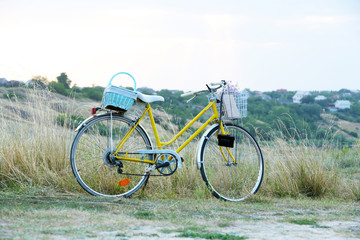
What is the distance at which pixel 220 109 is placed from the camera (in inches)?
210

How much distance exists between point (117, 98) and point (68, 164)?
4.39 ft

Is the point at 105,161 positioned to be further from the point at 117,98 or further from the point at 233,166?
the point at 233,166

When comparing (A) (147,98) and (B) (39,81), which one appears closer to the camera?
(A) (147,98)

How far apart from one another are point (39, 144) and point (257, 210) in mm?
2964

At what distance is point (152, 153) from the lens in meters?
5.11

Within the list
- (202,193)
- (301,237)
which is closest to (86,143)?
(202,193)

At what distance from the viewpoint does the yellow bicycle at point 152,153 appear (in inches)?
201

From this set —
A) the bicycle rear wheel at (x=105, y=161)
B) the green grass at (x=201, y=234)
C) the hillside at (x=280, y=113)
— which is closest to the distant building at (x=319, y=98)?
the hillside at (x=280, y=113)

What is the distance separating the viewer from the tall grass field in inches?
216

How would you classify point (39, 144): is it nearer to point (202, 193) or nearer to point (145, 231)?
point (202, 193)

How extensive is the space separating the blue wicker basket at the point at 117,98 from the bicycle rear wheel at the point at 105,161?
17 cm

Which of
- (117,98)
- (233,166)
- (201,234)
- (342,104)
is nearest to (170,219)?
(201,234)

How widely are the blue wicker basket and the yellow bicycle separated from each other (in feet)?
0.14

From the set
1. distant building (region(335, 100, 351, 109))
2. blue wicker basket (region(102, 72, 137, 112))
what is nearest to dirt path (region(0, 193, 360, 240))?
blue wicker basket (region(102, 72, 137, 112))
